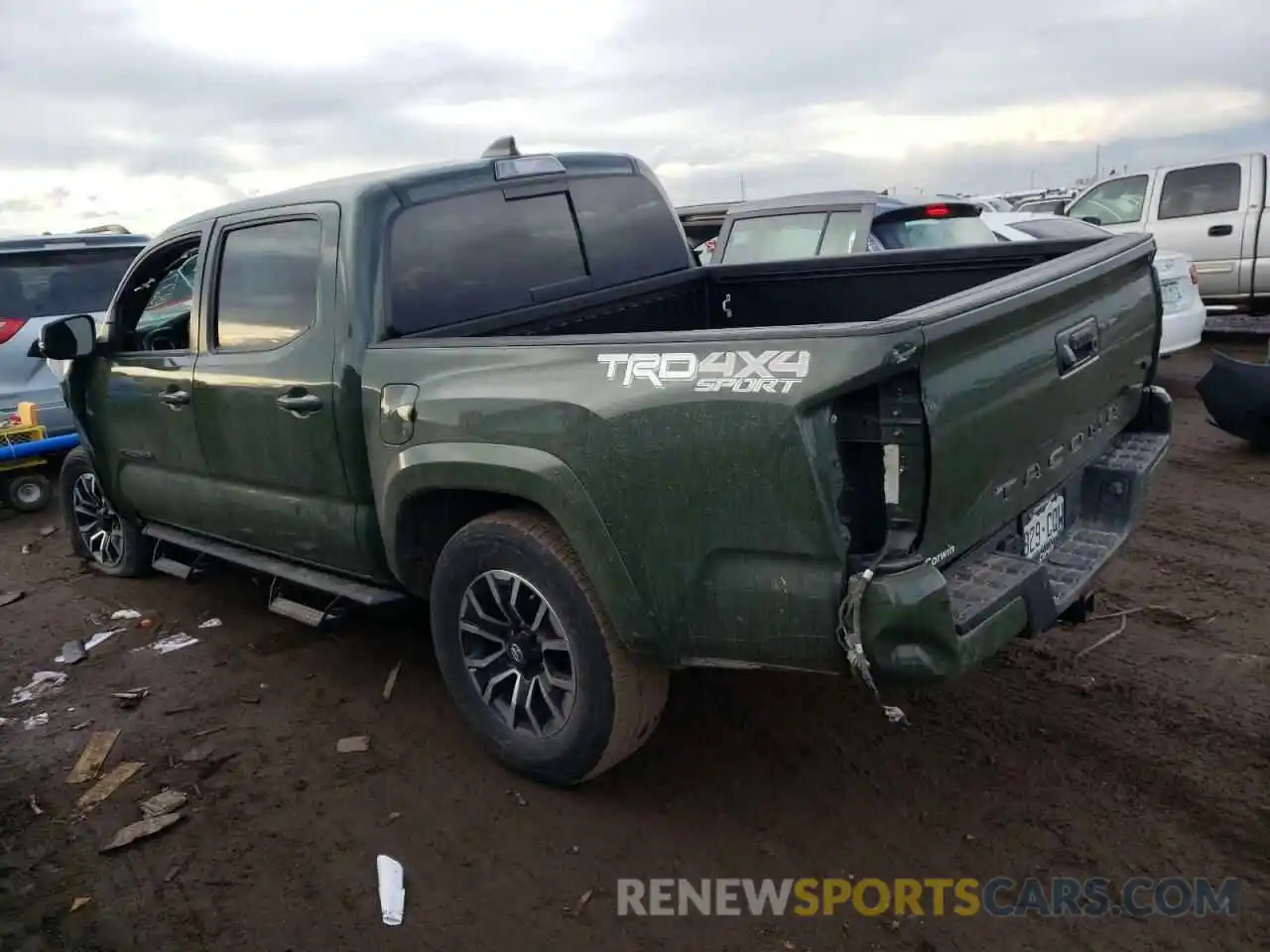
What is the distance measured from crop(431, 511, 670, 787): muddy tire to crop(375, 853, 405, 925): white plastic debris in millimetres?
527

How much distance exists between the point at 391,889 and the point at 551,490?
4.10ft

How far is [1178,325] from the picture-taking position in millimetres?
8594

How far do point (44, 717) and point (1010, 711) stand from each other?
151 inches

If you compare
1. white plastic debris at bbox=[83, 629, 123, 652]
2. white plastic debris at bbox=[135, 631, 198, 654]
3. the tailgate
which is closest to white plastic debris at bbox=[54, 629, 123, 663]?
white plastic debris at bbox=[83, 629, 123, 652]

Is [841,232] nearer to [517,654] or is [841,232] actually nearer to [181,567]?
[181,567]

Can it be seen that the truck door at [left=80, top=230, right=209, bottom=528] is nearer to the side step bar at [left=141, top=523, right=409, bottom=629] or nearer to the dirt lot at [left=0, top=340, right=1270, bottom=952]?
the side step bar at [left=141, top=523, right=409, bottom=629]

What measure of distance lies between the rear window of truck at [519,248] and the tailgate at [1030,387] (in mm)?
1811

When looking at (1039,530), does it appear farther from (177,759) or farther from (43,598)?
(43,598)

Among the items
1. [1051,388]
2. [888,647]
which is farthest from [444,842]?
[1051,388]

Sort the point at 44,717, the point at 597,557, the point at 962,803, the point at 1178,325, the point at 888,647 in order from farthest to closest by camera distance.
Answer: the point at 1178,325, the point at 44,717, the point at 962,803, the point at 597,557, the point at 888,647

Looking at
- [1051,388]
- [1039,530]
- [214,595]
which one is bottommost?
[214,595]

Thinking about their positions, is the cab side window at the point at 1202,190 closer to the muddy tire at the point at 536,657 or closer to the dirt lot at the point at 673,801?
the dirt lot at the point at 673,801

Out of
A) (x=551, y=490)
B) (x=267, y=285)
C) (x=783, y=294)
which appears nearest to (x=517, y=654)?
(x=551, y=490)
